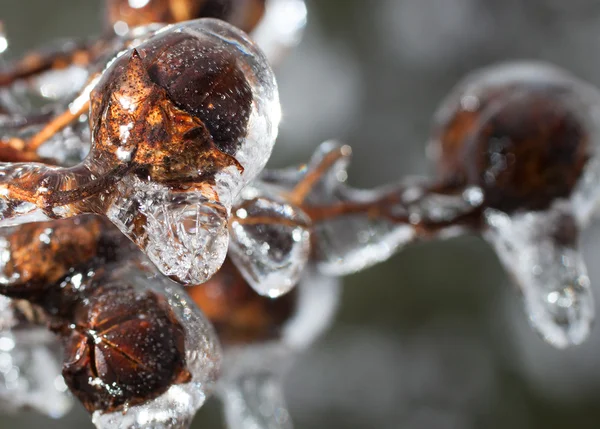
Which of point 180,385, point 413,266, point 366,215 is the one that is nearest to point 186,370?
point 180,385

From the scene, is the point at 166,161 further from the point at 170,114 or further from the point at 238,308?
the point at 238,308

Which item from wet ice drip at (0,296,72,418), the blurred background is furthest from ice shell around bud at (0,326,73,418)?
the blurred background

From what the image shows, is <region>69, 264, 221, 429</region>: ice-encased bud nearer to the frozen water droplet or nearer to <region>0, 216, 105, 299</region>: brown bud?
<region>0, 216, 105, 299</region>: brown bud

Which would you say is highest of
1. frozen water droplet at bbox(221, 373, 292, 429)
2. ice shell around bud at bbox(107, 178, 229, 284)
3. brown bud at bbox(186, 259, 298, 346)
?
ice shell around bud at bbox(107, 178, 229, 284)

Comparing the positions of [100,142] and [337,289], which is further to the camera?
[337,289]

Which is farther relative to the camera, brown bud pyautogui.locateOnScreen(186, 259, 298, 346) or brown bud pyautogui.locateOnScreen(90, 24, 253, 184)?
brown bud pyautogui.locateOnScreen(186, 259, 298, 346)

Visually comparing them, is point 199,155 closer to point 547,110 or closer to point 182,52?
point 182,52

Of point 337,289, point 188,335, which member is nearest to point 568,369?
point 337,289
